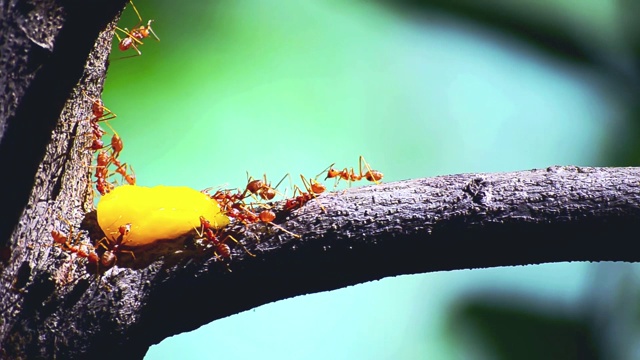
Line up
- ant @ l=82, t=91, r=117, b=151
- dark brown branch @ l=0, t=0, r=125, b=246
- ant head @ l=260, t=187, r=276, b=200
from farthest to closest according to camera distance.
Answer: ant head @ l=260, t=187, r=276, b=200 < ant @ l=82, t=91, r=117, b=151 < dark brown branch @ l=0, t=0, r=125, b=246

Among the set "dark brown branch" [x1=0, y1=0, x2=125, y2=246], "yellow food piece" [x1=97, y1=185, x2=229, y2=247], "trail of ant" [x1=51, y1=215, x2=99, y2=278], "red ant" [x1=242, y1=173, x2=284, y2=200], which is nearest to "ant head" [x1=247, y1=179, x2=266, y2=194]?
"red ant" [x1=242, y1=173, x2=284, y2=200]

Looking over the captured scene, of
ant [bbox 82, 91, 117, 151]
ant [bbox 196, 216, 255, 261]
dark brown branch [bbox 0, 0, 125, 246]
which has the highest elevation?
ant [bbox 82, 91, 117, 151]

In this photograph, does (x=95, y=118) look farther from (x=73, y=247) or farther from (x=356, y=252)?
(x=356, y=252)

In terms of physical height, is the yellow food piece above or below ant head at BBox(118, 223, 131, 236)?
above

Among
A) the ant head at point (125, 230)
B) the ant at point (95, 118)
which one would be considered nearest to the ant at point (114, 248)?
the ant head at point (125, 230)

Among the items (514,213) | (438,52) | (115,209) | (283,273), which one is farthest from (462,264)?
(438,52)

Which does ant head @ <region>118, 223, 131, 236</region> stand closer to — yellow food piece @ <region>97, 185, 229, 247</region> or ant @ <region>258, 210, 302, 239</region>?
yellow food piece @ <region>97, 185, 229, 247</region>

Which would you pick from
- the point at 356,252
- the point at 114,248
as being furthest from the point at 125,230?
the point at 356,252

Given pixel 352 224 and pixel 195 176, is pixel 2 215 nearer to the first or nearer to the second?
pixel 352 224
